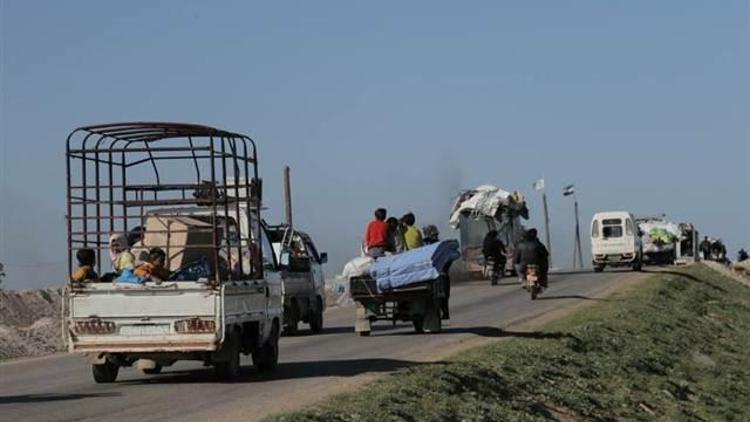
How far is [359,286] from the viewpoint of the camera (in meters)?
26.3

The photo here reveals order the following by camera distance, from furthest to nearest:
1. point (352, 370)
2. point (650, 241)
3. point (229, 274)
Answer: point (650, 241)
point (352, 370)
point (229, 274)

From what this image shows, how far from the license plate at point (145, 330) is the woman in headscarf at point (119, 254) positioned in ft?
4.55

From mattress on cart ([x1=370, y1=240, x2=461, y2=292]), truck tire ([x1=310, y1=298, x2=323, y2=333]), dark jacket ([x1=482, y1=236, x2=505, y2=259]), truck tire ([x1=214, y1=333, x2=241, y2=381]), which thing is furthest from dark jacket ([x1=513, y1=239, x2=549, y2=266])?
truck tire ([x1=214, y1=333, x2=241, y2=381])

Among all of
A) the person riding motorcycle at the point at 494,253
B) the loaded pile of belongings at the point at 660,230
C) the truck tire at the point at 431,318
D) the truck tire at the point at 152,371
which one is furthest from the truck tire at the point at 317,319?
the loaded pile of belongings at the point at 660,230

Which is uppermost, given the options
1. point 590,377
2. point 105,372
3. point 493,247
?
point 493,247

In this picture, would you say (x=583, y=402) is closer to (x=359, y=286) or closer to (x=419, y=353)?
(x=419, y=353)

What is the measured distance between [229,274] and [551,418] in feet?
15.3

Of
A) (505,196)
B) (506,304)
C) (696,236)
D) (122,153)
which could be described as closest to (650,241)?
(696,236)

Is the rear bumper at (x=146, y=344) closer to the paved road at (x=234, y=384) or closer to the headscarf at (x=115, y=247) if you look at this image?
the paved road at (x=234, y=384)

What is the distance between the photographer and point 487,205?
192 feet

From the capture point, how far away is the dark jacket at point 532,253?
1479 inches

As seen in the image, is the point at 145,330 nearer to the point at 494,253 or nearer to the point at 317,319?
the point at 317,319

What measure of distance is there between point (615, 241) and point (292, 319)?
3553 centimetres

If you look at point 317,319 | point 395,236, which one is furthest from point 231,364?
point 317,319
